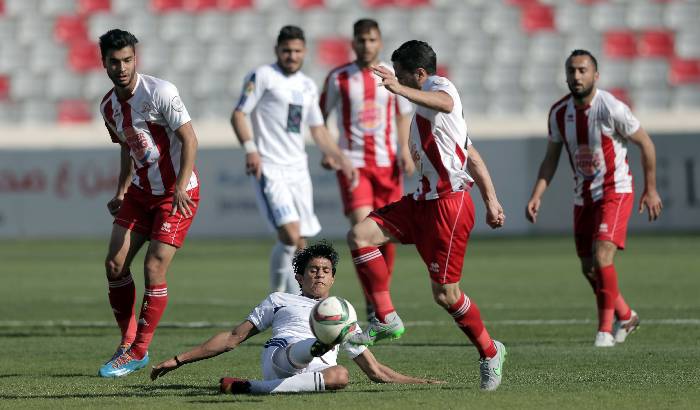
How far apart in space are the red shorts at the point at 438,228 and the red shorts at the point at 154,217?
138 centimetres

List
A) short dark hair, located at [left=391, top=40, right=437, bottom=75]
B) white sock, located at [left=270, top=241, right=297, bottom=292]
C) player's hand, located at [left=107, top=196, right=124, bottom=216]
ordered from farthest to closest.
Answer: white sock, located at [left=270, top=241, right=297, bottom=292]
player's hand, located at [left=107, top=196, right=124, bottom=216]
short dark hair, located at [left=391, top=40, right=437, bottom=75]

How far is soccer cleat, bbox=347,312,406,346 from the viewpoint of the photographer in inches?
247

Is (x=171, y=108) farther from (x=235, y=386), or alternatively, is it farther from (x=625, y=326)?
(x=625, y=326)

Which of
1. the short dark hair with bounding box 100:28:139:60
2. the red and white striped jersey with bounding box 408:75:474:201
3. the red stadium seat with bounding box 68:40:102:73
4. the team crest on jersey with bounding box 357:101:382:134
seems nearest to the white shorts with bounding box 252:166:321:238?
the team crest on jersey with bounding box 357:101:382:134

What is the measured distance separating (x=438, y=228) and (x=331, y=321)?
1.19m

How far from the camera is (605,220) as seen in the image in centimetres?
913

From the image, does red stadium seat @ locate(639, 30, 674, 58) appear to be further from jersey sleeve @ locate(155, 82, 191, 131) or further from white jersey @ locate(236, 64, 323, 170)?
jersey sleeve @ locate(155, 82, 191, 131)

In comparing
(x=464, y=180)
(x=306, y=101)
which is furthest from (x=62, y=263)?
(x=464, y=180)

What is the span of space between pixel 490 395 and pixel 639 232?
16.1 m

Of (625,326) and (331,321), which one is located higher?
(331,321)

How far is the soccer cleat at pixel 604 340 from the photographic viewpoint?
8781 millimetres

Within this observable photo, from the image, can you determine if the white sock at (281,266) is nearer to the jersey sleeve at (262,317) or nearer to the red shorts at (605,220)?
the red shorts at (605,220)

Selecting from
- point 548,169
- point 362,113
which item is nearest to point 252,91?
point 362,113

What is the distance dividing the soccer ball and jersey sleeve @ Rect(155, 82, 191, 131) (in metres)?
2.09
